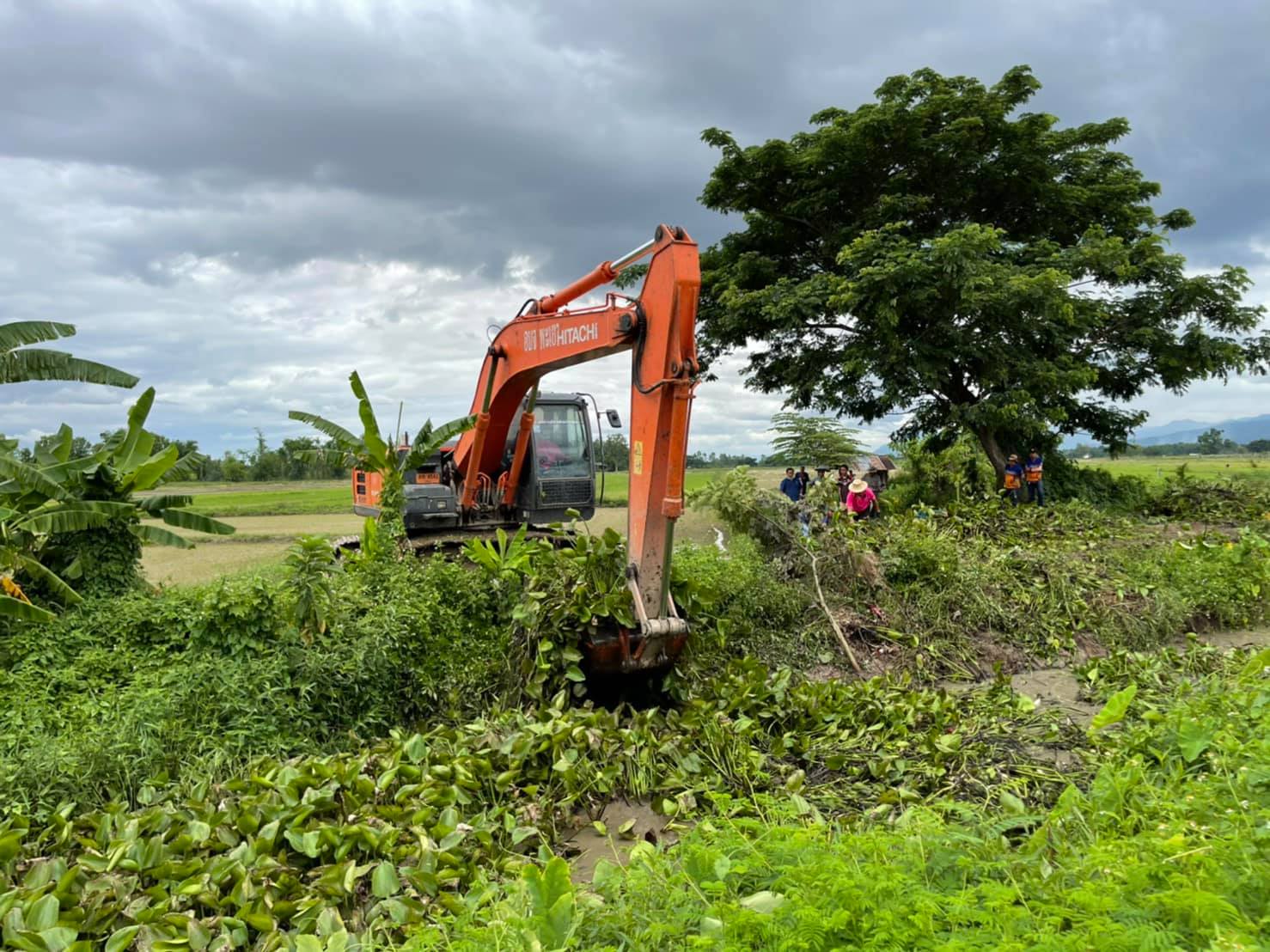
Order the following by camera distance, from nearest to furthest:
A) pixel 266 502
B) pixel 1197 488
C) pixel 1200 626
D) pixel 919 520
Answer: pixel 1200 626 → pixel 919 520 → pixel 1197 488 → pixel 266 502

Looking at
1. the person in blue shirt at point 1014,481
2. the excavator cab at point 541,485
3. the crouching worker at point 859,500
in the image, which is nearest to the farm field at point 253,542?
the excavator cab at point 541,485

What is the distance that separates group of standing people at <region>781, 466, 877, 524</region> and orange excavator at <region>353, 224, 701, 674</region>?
2.87 meters

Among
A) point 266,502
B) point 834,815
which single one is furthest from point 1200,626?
point 266,502

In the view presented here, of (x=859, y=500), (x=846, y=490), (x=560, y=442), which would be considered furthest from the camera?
(x=846, y=490)

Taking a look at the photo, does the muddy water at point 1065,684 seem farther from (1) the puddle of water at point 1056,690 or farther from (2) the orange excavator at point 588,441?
(2) the orange excavator at point 588,441

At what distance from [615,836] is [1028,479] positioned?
12.6 metres

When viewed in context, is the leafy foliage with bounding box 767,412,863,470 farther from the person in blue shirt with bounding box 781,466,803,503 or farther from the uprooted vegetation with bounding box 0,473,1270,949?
the uprooted vegetation with bounding box 0,473,1270,949

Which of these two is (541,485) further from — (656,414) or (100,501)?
(100,501)

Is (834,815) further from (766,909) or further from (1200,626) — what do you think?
(1200,626)

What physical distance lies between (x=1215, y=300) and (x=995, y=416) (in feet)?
15.8

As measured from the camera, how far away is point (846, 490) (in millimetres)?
12406

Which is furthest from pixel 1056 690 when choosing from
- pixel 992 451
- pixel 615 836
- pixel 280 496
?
pixel 280 496

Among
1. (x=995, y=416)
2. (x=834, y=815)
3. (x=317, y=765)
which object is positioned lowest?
(x=834, y=815)

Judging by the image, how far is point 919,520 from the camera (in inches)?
387
